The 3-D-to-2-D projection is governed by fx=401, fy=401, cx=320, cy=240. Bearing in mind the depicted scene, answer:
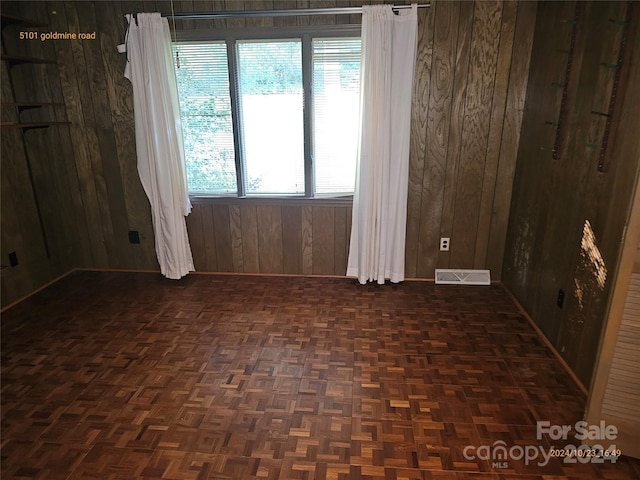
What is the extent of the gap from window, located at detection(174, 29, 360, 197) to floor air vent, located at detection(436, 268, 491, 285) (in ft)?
3.44

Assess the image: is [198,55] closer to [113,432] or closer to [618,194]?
[113,432]

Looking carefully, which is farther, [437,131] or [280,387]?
[437,131]

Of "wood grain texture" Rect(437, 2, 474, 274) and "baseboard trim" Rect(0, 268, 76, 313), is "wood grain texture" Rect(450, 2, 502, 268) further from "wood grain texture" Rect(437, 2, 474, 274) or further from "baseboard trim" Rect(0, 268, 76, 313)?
"baseboard trim" Rect(0, 268, 76, 313)

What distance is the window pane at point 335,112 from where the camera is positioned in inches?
118

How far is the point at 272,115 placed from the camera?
10.4 ft

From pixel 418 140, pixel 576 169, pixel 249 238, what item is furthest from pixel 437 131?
pixel 249 238

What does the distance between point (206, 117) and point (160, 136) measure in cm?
39

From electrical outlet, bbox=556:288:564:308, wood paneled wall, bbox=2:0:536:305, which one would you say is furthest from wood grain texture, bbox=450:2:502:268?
electrical outlet, bbox=556:288:564:308

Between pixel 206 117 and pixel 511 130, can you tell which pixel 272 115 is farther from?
pixel 511 130

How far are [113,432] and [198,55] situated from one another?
2628mm

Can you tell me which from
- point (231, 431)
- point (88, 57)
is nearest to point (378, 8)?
point (88, 57)

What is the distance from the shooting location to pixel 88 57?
125 inches

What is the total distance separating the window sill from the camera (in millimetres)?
3291

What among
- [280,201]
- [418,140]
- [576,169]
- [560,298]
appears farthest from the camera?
[280,201]
